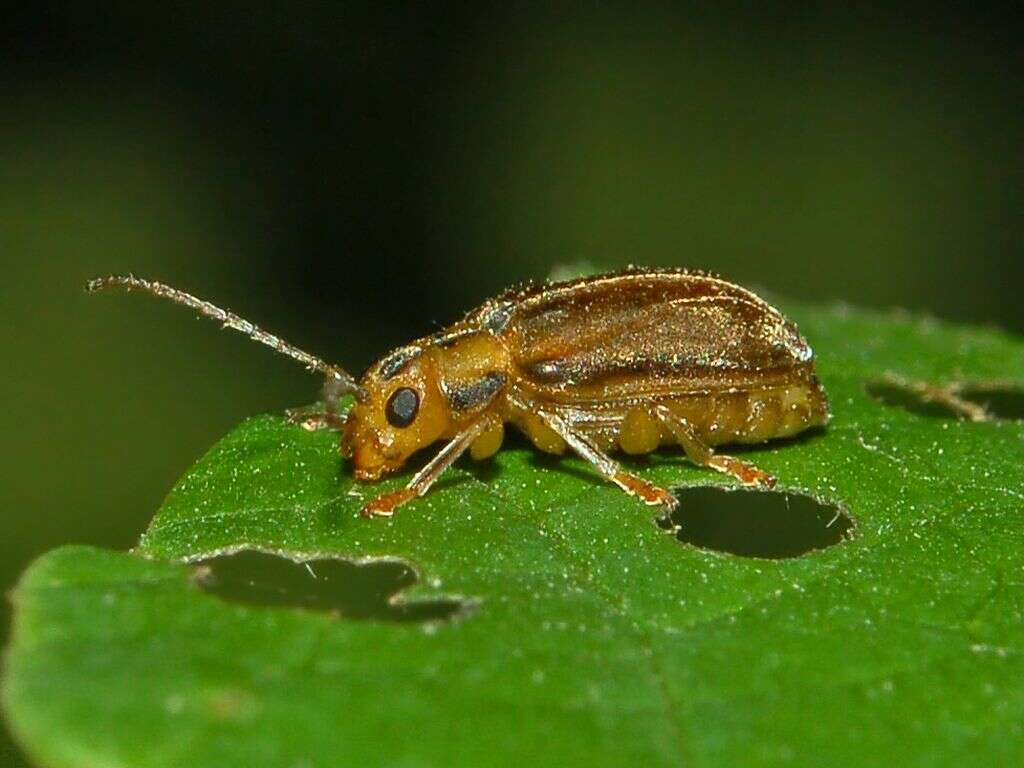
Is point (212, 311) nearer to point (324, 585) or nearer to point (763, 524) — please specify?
point (324, 585)

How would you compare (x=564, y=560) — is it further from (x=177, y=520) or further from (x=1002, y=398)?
(x=1002, y=398)

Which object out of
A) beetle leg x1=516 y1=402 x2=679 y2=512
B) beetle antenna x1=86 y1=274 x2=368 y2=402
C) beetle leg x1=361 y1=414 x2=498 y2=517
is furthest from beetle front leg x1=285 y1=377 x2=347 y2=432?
beetle leg x1=516 y1=402 x2=679 y2=512

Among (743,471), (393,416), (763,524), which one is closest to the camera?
(393,416)

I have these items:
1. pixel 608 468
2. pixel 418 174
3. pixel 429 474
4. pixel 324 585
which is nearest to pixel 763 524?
pixel 608 468

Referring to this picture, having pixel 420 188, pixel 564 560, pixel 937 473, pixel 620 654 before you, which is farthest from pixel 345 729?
pixel 420 188

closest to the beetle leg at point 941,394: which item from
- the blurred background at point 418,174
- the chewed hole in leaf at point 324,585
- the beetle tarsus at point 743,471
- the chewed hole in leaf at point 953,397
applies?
the chewed hole in leaf at point 953,397

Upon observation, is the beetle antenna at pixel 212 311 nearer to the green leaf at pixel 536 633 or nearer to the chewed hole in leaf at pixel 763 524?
the green leaf at pixel 536 633
